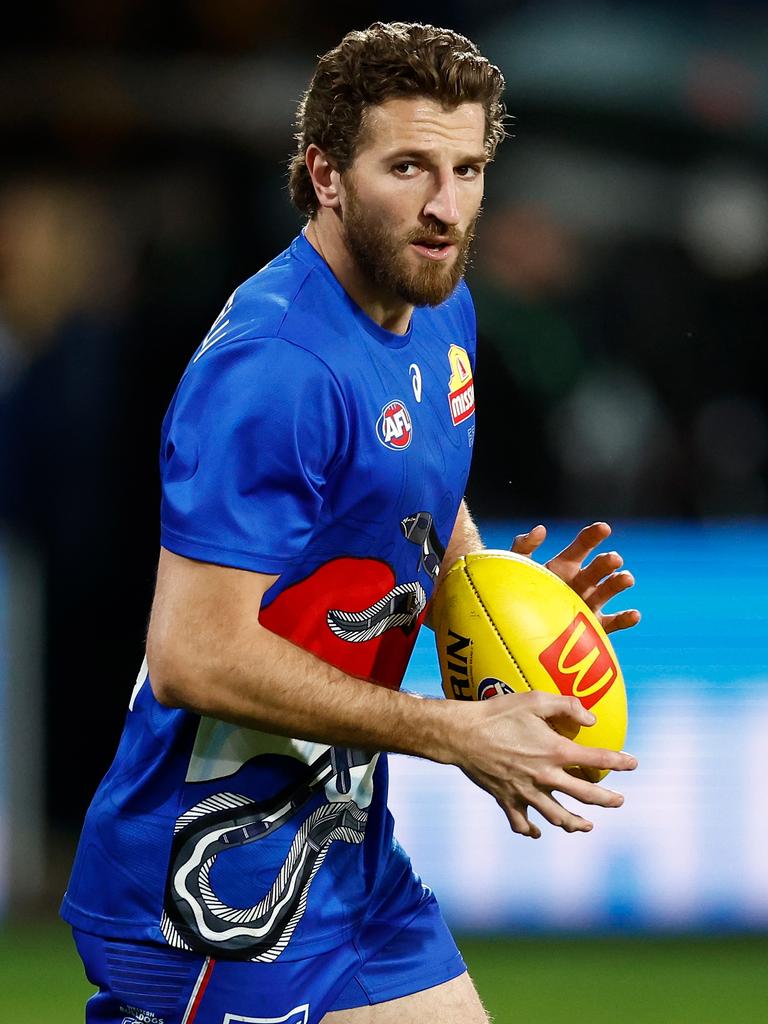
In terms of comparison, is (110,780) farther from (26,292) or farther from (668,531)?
(26,292)

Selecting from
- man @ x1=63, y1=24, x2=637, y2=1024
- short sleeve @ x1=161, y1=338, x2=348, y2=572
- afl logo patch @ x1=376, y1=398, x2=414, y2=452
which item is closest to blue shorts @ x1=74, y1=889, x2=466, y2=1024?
man @ x1=63, y1=24, x2=637, y2=1024

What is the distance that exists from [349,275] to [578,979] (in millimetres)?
3126

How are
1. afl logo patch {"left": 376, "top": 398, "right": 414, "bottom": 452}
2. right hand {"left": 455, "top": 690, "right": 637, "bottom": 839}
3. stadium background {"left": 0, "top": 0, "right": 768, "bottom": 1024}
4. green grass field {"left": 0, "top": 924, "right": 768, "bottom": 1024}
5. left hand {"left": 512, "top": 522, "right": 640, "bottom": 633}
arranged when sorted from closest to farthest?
right hand {"left": 455, "top": 690, "right": 637, "bottom": 839}
afl logo patch {"left": 376, "top": 398, "right": 414, "bottom": 452}
left hand {"left": 512, "top": 522, "right": 640, "bottom": 633}
green grass field {"left": 0, "top": 924, "right": 768, "bottom": 1024}
stadium background {"left": 0, "top": 0, "right": 768, "bottom": 1024}

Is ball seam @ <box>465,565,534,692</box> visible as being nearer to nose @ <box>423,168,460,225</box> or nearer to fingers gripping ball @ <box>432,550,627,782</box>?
fingers gripping ball @ <box>432,550,627,782</box>

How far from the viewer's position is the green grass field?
5020 mm

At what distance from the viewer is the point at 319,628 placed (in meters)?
2.82

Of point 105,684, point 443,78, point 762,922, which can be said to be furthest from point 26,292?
point 443,78

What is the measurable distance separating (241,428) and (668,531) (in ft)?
11.6

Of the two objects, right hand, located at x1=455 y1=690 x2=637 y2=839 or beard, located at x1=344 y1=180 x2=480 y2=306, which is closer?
right hand, located at x1=455 y1=690 x2=637 y2=839

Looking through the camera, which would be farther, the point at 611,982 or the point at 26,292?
the point at 26,292

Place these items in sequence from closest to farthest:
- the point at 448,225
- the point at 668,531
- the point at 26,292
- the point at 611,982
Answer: the point at 448,225, the point at 611,982, the point at 668,531, the point at 26,292

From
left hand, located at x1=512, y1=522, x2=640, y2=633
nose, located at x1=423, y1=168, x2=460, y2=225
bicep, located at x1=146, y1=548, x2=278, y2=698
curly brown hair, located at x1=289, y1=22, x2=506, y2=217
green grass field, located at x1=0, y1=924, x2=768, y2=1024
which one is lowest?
green grass field, located at x1=0, y1=924, x2=768, y2=1024

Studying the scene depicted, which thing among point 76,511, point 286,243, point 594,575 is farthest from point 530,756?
point 286,243

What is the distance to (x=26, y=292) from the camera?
662 centimetres
